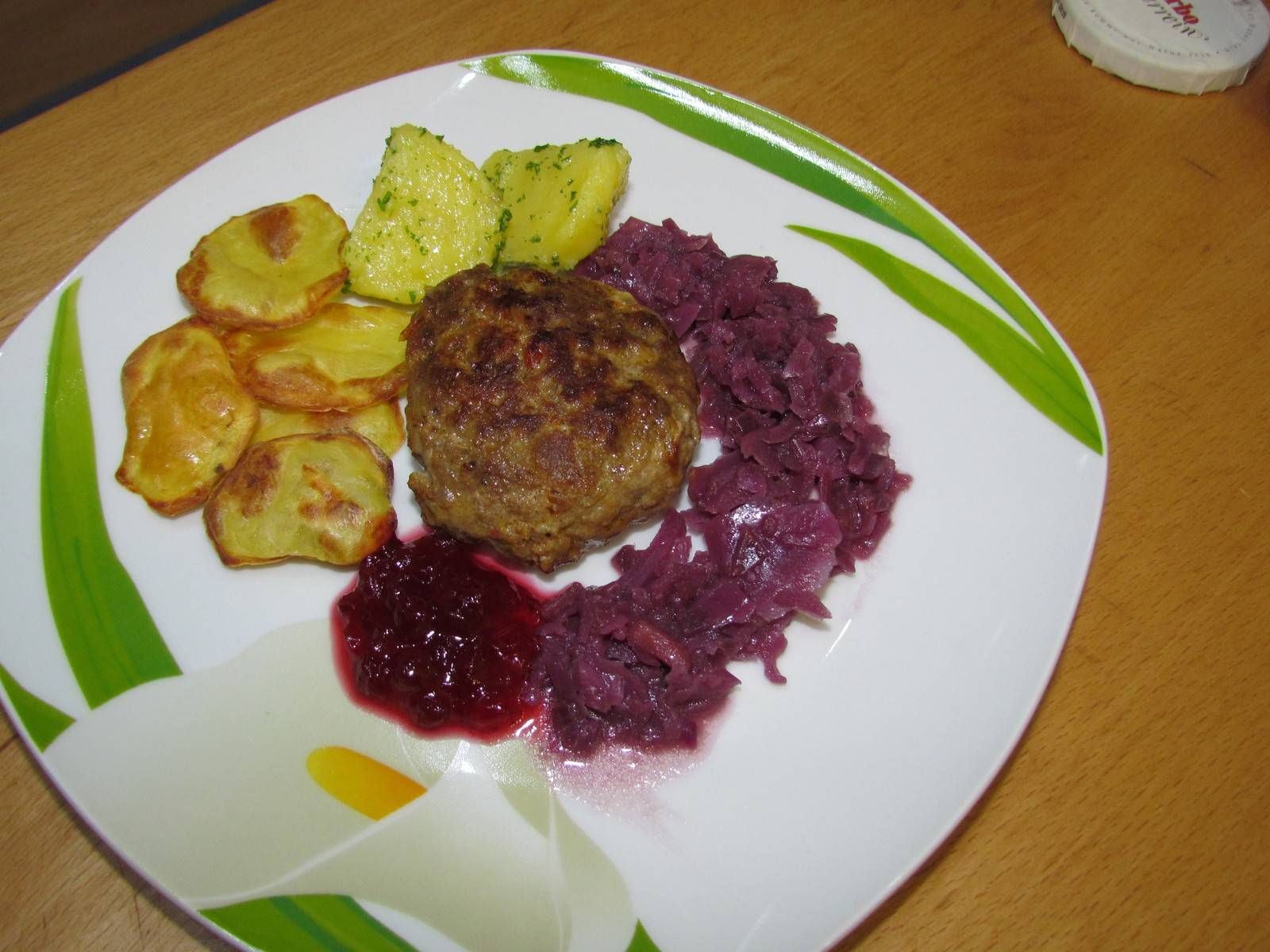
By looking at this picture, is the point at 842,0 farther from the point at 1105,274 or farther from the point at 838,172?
the point at 1105,274

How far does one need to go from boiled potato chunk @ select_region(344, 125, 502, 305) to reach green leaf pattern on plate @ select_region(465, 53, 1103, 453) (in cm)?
85

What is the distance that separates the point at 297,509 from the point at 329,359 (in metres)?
0.70

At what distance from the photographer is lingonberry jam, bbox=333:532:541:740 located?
126 inches

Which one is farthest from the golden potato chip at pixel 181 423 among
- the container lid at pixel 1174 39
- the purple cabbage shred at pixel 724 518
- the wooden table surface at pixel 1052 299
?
the container lid at pixel 1174 39

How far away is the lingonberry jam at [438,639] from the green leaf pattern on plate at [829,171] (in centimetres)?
223

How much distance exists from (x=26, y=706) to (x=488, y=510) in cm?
165

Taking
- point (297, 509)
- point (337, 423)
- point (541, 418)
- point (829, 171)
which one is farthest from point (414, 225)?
point (829, 171)

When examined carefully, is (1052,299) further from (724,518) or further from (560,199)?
(560,199)

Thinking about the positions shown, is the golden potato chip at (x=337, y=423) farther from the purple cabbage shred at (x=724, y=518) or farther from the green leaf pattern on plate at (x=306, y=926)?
the green leaf pattern on plate at (x=306, y=926)

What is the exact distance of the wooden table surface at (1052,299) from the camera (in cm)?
319

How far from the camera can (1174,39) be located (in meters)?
5.31

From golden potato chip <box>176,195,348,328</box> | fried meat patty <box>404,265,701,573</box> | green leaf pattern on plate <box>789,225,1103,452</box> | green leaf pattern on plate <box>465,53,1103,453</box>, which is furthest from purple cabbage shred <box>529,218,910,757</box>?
golden potato chip <box>176,195,348,328</box>

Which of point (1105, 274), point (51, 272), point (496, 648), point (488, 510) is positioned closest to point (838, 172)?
point (1105, 274)

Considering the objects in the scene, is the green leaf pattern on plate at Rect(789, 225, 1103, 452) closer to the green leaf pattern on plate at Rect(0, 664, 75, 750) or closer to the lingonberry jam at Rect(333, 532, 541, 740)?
the lingonberry jam at Rect(333, 532, 541, 740)
